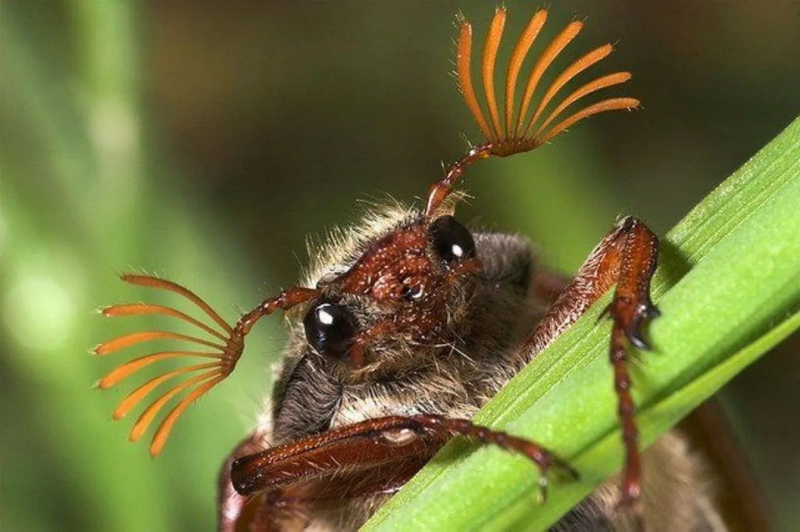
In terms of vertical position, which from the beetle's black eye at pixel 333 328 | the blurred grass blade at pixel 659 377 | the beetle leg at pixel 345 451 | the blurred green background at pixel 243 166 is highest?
the blurred green background at pixel 243 166

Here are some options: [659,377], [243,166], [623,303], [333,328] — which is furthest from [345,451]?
[243,166]

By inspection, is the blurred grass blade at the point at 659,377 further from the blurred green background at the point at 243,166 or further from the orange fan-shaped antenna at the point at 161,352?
the blurred green background at the point at 243,166

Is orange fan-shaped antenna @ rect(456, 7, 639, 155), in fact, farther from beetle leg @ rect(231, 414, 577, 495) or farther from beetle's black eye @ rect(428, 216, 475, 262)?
beetle leg @ rect(231, 414, 577, 495)

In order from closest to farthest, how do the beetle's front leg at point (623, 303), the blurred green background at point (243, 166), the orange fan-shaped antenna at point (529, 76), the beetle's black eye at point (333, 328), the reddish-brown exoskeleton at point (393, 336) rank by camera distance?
the beetle's front leg at point (623, 303) < the orange fan-shaped antenna at point (529, 76) < the reddish-brown exoskeleton at point (393, 336) < the beetle's black eye at point (333, 328) < the blurred green background at point (243, 166)

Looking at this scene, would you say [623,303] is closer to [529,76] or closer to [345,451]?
[529,76]

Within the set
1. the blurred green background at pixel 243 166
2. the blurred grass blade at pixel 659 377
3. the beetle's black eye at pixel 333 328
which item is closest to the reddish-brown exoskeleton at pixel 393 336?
the beetle's black eye at pixel 333 328

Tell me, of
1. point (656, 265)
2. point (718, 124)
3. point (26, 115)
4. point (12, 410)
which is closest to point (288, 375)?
point (656, 265)

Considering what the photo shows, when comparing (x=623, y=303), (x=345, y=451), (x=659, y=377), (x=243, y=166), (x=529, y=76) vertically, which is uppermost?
(x=243, y=166)
